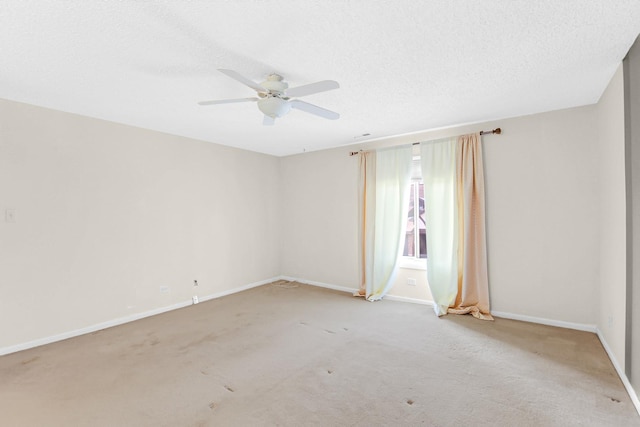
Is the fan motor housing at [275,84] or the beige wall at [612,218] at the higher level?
the fan motor housing at [275,84]

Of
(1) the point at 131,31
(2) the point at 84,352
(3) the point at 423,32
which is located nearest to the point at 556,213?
(3) the point at 423,32

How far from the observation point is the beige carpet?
199 cm

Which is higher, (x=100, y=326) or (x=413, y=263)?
(x=413, y=263)

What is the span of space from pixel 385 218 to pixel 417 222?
0.49m

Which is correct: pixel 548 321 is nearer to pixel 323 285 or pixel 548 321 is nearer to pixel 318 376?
pixel 318 376

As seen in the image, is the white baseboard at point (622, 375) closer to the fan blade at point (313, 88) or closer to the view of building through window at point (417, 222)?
the view of building through window at point (417, 222)

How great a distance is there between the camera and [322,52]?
82.7 inches

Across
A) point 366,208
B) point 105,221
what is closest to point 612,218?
point 366,208

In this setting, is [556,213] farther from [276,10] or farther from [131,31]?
[131,31]

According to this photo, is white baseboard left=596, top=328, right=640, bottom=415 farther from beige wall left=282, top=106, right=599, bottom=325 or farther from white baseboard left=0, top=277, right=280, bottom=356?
white baseboard left=0, top=277, right=280, bottom=356

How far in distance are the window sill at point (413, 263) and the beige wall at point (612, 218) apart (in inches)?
74.3

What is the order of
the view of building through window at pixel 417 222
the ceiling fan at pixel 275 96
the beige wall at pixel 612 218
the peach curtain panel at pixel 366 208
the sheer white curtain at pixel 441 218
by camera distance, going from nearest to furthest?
the ceiling fan at pixel 275 96 → the beige wall at pixel 612 218 → the sheer white curtain at pixel 441 218 → the view of building through window at pixel 417 222 → the peach curtain panel at pixel 366 208

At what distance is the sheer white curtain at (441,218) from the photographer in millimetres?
3977

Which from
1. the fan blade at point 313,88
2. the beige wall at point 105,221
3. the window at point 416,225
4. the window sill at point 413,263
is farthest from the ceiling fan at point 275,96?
the window sill at point 413,263
